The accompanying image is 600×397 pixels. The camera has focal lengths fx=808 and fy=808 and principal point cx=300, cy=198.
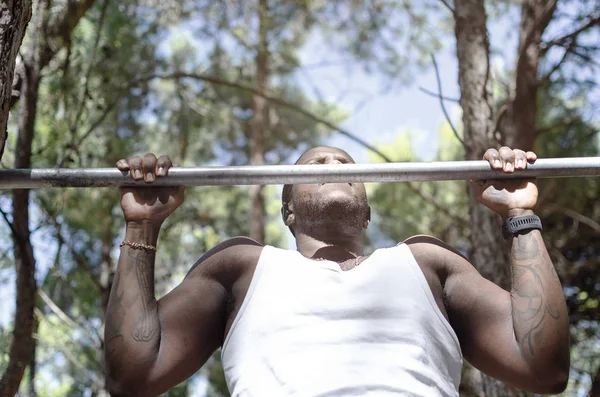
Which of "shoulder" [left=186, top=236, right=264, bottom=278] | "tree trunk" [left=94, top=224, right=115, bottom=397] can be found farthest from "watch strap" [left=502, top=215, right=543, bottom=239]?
"tree trunk" [left=94, top=224, right=115, bottom=397]

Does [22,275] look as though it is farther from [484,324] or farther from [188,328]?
[484,324]

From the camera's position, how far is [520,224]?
2258 mm

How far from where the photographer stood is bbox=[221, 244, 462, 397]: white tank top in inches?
78.4

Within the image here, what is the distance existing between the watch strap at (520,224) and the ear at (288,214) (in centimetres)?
72

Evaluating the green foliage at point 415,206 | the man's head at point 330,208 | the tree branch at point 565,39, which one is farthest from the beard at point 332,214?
the green foliage at point 415,206

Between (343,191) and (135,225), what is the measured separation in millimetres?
665

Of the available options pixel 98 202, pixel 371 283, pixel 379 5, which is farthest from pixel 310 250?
pixel 379 5

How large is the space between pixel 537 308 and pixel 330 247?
0.67 metres

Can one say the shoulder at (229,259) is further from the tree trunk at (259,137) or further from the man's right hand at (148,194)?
the tree trunk at (259,137)

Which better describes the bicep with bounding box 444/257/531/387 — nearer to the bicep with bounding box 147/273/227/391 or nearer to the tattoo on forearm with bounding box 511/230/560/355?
the tattoo on forearm with bounding box 511/230/560/355

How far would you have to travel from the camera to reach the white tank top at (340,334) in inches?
78.4

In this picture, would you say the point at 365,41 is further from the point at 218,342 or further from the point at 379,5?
the point at 218,342

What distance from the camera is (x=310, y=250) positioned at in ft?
8.37

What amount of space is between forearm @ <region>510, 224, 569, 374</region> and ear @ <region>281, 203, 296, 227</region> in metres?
0.76
